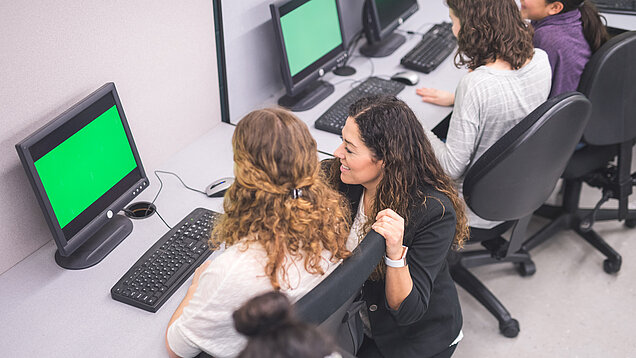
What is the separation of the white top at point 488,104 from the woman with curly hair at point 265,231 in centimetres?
78

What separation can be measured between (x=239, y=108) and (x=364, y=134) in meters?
0.90

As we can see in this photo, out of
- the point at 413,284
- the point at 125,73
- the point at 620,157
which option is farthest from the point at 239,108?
the point at 620,157

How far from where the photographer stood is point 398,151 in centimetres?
139

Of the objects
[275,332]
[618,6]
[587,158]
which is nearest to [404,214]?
[275,332]

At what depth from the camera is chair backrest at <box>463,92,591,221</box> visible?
162cm

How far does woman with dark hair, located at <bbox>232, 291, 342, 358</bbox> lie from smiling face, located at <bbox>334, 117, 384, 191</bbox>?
2.17 feet

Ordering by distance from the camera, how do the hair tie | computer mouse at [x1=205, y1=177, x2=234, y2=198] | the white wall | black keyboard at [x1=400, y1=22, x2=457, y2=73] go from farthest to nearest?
black keyboard at [x1=400, y1=22, x2=457, y2=73] < computer mouse at [x1=205, y1=177, x2=234, y2=198] < the white wall < the hair tie

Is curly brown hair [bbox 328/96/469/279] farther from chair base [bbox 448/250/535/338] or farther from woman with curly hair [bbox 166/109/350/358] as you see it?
chair base [bbox 448/250/535/338]

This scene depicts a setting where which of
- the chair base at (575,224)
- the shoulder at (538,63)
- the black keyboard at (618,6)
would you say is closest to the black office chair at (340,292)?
the shoulder at (538,63)

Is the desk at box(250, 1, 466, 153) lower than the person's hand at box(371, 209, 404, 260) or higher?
lower

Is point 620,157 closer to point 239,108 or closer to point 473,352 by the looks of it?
point 473,352

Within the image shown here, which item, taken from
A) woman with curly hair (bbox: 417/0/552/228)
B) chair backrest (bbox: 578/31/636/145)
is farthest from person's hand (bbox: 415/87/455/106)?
chair backrest (bbox: 578/31/636/145)

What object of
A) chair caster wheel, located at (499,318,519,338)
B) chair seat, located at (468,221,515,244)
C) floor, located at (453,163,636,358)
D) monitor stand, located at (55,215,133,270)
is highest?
monitor stand, located at (55,215,133,270)

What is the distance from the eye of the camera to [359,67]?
2.57 m
